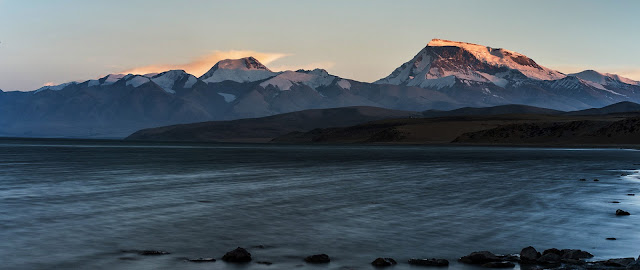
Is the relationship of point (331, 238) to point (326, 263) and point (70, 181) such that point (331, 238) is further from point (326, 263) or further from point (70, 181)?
point (70, 181)

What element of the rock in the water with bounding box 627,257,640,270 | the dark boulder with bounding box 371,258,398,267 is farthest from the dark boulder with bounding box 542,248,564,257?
the dark boulder with bounding box 371,258,398,267

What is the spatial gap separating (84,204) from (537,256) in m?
26.0

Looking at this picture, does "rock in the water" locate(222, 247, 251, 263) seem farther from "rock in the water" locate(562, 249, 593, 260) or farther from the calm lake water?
"rock in the water" locate(562, 249, 593, 260)

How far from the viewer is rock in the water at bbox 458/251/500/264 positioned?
71.4ft

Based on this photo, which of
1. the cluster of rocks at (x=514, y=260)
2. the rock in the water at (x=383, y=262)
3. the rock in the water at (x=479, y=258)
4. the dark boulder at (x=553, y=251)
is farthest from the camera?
the dark boulder at (x=553, y=251)

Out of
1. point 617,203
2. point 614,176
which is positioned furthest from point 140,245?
point 614,176

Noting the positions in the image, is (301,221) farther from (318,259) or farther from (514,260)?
(514,260)

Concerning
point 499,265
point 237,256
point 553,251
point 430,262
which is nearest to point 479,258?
point 499,265

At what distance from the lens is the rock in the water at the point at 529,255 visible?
21.9 meters

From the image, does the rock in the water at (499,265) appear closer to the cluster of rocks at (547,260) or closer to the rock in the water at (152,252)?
the cluster of rocks at (547,260)

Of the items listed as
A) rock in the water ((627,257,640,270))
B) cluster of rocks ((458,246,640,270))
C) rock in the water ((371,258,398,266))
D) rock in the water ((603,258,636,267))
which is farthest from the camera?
rock in the water ((371,258,398,266))

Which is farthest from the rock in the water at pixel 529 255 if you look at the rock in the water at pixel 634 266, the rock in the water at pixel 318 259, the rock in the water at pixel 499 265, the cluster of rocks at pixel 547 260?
the rock in the water at pixel 318 259

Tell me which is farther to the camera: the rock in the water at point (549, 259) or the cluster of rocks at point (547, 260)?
the rock in the water at point (549, 259)

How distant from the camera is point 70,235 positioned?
2683cm
